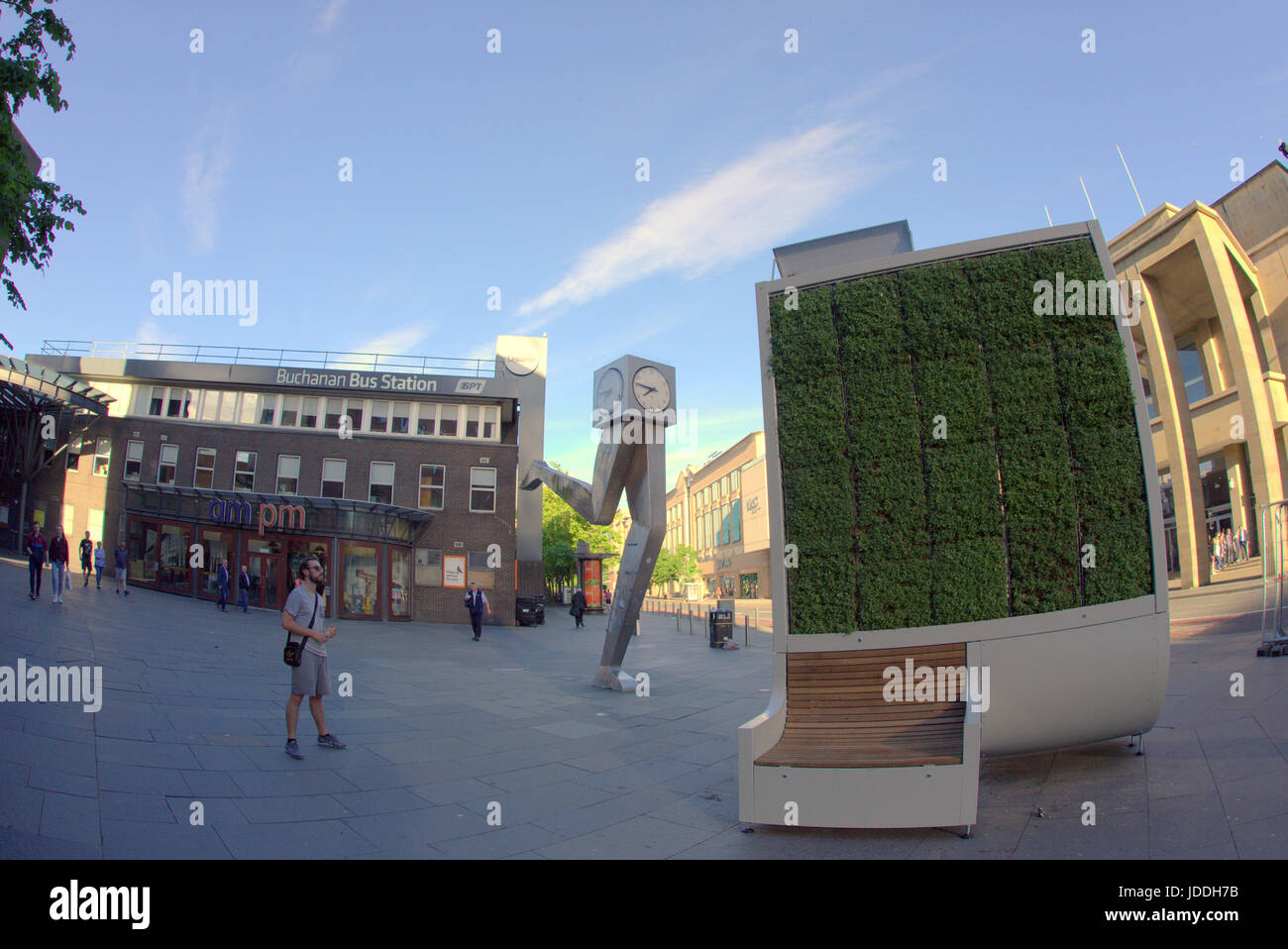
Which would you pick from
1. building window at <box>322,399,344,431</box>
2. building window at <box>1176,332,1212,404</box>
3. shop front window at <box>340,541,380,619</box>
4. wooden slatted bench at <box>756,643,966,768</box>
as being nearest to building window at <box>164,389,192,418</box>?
building window at <box>322,399,344,431</box>

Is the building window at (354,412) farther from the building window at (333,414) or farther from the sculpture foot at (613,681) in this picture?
the sculpture foot at (613,681)

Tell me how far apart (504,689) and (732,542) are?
69850 mm

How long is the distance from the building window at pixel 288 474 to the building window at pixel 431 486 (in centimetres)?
501

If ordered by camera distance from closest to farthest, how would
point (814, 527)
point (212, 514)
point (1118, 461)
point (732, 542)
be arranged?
point (1118, 461)
point (814, 527)
point (212, 514)
point (732, 542)

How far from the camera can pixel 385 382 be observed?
29.5m

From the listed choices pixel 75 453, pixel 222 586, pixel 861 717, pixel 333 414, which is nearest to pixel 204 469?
pixel 75 453

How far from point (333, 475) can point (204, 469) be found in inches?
209

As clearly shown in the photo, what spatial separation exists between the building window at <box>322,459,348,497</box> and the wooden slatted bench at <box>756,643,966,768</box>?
26.9m

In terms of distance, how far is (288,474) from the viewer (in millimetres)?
28969

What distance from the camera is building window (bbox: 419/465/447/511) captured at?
29438 mm

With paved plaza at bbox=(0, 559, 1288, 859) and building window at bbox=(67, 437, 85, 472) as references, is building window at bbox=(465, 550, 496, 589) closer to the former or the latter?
building window at bbox=(67, 437, 85, 472)

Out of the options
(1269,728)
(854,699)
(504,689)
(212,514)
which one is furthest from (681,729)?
(212,514)
